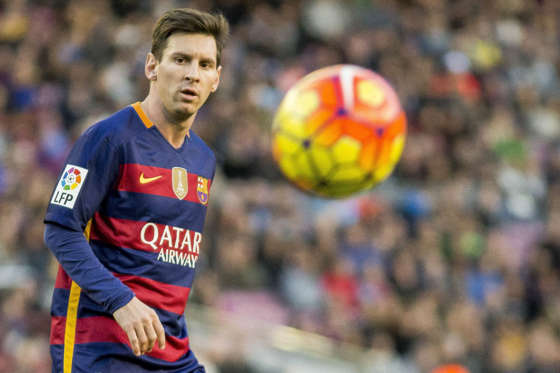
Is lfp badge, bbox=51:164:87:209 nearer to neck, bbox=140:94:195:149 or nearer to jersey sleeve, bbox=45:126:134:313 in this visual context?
jersey sleeve, bbox=45:126:134:313

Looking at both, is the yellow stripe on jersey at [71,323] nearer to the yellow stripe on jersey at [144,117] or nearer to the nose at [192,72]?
the yellow stripe on jersey at [144,117]

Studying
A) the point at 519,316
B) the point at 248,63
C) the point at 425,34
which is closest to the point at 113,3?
the point at 248,63

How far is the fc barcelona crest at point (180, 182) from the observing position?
3.33 metres

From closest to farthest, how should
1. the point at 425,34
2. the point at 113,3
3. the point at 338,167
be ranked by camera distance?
the point at 338,167 → the point at 113,3 → the point at 425,34

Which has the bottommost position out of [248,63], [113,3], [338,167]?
[338,167]

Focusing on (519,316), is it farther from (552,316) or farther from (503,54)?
(503,54)

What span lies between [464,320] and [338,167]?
440 cm

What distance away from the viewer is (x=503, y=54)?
14.0 m

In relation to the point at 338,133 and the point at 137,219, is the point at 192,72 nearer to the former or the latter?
the point at 137,219

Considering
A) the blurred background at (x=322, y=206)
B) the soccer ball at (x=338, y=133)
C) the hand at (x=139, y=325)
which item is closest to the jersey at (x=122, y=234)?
the hand at (x=139, y=325)

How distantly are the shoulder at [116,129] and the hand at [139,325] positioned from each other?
0.63 m

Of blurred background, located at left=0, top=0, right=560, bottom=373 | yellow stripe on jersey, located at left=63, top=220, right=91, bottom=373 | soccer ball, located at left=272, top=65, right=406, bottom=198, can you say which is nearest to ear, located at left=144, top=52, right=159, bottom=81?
yellow stripe on jersey, located at left=63, top=220, right=91, bottom=373

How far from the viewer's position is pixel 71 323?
3152 mm

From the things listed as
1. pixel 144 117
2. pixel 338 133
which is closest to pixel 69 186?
pixel 144 117
